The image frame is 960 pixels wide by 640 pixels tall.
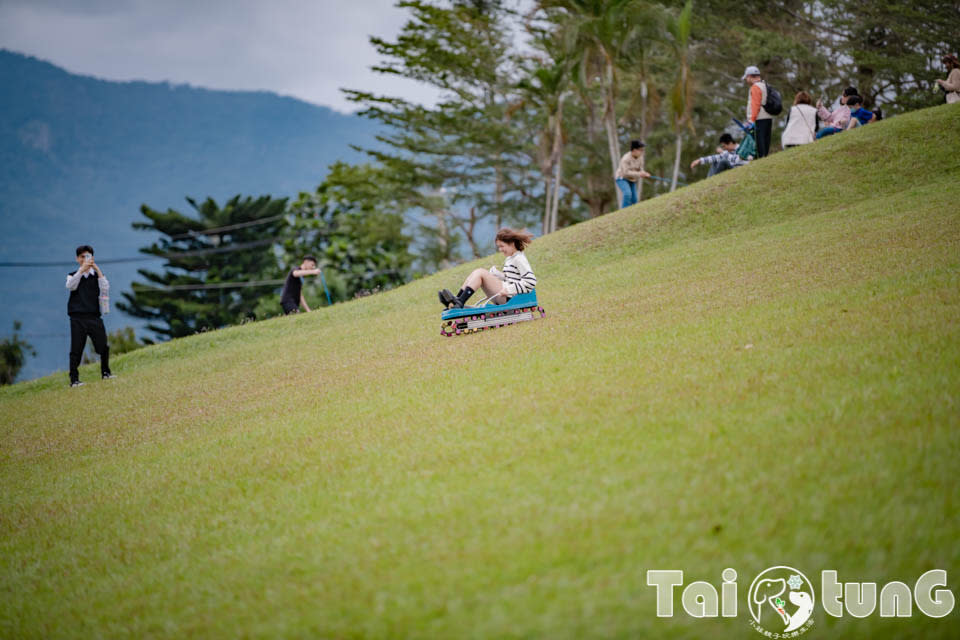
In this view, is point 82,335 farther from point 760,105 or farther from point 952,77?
point 952,77

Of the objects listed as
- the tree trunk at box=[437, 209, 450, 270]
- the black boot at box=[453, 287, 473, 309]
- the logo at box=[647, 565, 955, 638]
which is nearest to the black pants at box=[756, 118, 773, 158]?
the black boot at box=[453, 287, 473, 309]

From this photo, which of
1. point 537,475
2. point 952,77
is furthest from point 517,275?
point 952,77

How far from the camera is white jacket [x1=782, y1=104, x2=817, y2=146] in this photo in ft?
64.7

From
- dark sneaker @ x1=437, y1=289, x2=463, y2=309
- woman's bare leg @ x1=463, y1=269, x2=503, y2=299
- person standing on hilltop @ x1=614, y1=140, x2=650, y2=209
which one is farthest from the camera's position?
person standing on hilltop @ x1=614, y1=140, x2=650, y2=209

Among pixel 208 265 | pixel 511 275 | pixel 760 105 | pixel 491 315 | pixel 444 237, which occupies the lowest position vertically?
pixel 491 315

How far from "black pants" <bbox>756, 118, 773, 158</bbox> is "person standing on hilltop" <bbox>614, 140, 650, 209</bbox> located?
359 cm

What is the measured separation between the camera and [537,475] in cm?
442

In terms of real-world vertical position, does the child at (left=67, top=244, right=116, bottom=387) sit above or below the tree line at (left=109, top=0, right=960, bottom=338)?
below

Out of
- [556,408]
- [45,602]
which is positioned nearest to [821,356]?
[556,408]

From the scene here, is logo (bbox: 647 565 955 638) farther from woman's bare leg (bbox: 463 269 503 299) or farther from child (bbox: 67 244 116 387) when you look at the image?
child (bbox: 67 244 116 387)

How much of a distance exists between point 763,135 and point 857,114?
411 cm

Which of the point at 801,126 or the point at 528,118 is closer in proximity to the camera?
the point at 801,126

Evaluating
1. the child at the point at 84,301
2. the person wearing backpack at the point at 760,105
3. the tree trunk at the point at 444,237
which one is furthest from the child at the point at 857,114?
the tree trunk at the point at 444,237

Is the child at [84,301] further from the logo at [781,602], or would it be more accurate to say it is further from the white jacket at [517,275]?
the logo at [781,602]
